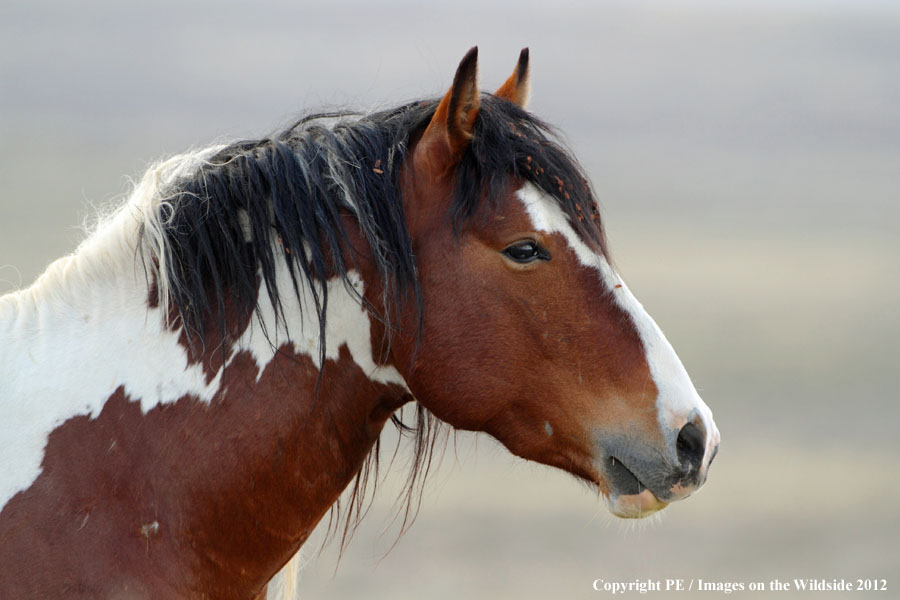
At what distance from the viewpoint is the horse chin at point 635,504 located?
78.7 inches

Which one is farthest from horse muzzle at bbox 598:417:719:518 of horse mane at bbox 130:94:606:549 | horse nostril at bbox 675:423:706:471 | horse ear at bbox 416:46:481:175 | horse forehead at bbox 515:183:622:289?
horse ear at bbox 416:46:481:175

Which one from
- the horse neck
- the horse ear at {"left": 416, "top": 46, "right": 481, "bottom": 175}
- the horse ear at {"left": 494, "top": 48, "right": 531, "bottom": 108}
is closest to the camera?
the horse neck

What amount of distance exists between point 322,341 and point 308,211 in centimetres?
30

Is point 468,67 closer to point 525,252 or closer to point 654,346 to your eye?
point 525,252

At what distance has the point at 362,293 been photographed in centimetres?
200

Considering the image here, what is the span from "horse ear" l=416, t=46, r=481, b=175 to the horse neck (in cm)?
34

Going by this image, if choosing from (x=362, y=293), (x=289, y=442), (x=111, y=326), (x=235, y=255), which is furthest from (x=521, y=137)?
(x=111, y=326)

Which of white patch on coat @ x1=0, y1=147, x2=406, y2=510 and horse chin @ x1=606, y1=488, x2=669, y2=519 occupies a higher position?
white patch on coat @ x1=0, y1=147, x2=406, y2=510

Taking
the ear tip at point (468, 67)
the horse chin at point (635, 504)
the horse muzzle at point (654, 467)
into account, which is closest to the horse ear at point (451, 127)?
the ear tip at point (468, 67)

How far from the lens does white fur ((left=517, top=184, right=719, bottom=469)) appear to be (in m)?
1.93

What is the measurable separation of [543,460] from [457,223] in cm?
60

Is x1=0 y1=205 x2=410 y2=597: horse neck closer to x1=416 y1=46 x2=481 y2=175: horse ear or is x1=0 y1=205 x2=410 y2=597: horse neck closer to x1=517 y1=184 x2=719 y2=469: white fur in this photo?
x1=416 y1=46 x2=481 y2=175: horse ear

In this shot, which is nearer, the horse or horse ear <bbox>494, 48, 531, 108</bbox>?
the horse

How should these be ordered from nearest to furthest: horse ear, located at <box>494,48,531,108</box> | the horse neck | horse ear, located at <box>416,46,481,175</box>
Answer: the horse neck
horse ear, located at <box>416,46,481,175</box>
horse ear, located at <box>494,48,531,108</box>
